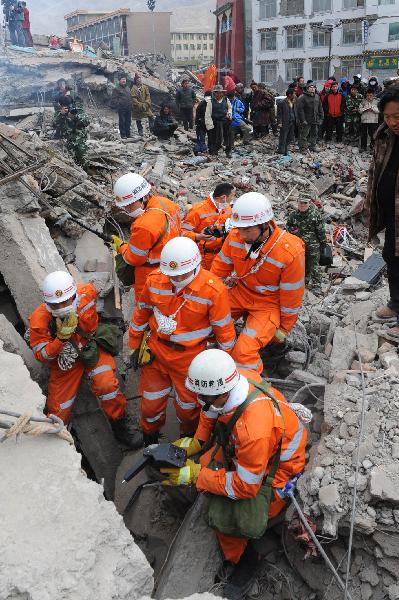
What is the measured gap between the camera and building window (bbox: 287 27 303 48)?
34188 mm

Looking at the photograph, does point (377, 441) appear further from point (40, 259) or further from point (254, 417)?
point (40, 259)

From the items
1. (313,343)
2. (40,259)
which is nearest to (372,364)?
(313,343)

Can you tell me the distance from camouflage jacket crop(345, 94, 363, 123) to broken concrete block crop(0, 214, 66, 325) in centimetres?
1171

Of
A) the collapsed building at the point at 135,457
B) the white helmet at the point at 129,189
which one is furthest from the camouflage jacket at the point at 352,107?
the white helmet at the point at 129,189

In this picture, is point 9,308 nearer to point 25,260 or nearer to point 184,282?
point 25,260

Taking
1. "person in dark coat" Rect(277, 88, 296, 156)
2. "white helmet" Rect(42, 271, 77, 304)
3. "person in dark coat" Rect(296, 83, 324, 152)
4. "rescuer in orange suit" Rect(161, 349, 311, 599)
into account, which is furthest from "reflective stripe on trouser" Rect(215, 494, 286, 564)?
"person in dark coat" Rect(296, 83, 324, 152)

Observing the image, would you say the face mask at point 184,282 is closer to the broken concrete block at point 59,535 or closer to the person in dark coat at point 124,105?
the broken concrete block at point 59,535

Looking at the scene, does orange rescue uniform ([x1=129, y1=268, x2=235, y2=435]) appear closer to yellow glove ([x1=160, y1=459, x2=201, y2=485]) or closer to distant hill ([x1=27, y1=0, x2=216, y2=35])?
yellow glove ([x1=160, y1=459, x2=201, y2=485])

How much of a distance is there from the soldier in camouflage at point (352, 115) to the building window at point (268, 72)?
2255cm

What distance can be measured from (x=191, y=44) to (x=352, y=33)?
3572 centimetres

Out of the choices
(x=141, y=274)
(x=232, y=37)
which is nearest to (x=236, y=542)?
(x=141, y=274)

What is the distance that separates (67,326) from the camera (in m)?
4.73

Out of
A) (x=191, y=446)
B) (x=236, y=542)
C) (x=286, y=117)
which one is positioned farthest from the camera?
(x=286, y=117)

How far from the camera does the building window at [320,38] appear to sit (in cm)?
3288
